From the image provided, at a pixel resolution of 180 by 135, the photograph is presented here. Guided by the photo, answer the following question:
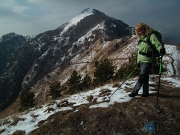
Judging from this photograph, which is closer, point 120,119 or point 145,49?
point 120,119

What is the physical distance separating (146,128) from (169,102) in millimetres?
2328

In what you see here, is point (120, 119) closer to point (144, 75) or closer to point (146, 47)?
point (144, 75)

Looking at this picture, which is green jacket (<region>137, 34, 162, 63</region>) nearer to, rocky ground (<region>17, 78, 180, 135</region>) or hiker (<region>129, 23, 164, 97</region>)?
hiker (<region>129, 23, 164, 97</region>)

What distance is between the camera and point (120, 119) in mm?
6574

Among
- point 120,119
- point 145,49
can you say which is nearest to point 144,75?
point 145,49

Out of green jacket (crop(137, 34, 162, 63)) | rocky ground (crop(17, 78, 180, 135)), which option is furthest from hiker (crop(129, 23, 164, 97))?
rocky ground (crop(17, 78, 180, 135))

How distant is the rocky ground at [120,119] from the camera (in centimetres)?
596

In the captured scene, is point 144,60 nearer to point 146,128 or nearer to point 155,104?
point 155,104

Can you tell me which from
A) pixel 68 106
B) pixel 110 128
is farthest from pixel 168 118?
pixel 68 106

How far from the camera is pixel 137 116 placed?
21.6 feet

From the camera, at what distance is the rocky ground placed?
19.6 ft

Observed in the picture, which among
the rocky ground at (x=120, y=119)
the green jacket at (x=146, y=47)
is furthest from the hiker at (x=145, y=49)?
the rocky ground at (x=120, y=119)

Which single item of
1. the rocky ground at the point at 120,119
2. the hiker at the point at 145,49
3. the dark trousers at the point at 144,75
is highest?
the hiker at the point at 145,49

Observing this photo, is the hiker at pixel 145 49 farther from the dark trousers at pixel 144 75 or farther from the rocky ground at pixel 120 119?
the rocky ground at pixel 120 119
